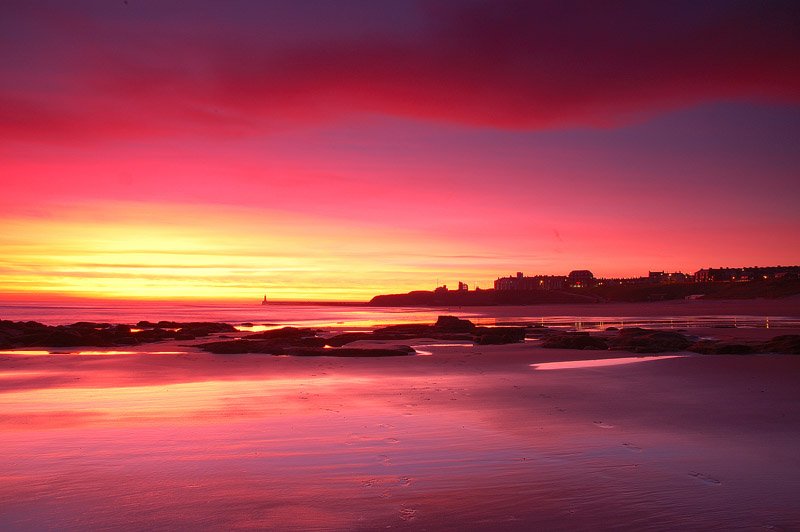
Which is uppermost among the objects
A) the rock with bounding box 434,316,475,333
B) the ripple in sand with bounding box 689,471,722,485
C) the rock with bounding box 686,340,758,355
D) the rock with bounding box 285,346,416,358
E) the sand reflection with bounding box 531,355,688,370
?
the rock with bounding box 434,316,475,333

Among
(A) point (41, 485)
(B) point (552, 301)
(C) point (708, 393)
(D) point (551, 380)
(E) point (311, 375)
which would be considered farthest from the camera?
(B) point (552, 301)

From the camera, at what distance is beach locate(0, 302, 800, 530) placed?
5.60 meters

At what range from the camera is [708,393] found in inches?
489

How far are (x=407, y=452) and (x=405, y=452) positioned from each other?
0.08 feet

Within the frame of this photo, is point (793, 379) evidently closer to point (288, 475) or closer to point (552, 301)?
point (288, 475)

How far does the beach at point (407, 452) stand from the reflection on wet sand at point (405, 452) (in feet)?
0.11

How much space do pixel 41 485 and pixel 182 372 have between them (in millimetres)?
11280

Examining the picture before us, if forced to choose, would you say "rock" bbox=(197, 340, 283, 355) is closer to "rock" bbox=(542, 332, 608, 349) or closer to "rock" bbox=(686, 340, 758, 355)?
"rock" bbox=(542, 332, 608, 349)

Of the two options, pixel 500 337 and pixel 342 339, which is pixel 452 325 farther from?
pixel 342 339

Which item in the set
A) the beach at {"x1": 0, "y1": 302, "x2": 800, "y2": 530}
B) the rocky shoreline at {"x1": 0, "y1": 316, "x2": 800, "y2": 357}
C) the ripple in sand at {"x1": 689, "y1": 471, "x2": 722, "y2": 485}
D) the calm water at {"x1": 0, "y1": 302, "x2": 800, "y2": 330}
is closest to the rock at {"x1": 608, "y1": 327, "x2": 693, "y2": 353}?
the rocky shoreline at {"x1": 0, "y1": 316, "x2": 800, "y2": 357}

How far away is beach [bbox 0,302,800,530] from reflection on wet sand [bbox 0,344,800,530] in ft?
Result: 0.11

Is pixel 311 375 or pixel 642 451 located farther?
pixel 311 375

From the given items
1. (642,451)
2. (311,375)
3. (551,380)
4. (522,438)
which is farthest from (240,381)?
(642,451)

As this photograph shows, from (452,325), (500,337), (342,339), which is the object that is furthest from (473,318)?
(342,339)
